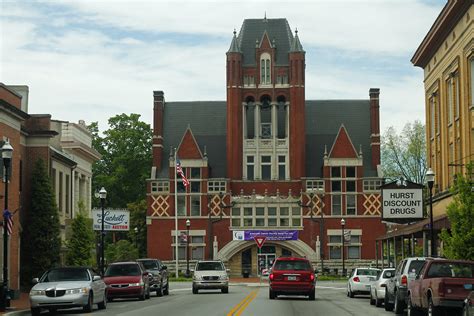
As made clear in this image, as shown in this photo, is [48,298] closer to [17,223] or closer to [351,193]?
[17,223]

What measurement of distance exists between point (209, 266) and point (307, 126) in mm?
50935

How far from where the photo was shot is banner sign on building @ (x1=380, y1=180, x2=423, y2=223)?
49.5 metres

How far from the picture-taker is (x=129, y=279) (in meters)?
37.8

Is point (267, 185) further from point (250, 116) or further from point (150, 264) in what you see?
point (150, 264)

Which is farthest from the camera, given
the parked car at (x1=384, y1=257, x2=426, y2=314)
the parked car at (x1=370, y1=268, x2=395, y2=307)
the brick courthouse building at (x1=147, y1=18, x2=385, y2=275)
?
the brick courthouse building at (x1=147, y1=18, x2=385, y2=275)

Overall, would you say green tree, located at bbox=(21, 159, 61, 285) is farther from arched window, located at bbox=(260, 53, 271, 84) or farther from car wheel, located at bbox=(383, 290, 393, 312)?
arched window, located at bbox=(260, 53, 271, 84)

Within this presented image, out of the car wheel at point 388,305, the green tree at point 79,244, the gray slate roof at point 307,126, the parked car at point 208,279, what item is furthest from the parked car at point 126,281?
the gray slate roof at point 307,126

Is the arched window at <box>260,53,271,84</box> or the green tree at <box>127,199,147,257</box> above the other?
the arched window at <box>260,53,271,84</box>

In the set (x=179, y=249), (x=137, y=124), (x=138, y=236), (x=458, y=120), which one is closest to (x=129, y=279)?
(x=458, y=120)

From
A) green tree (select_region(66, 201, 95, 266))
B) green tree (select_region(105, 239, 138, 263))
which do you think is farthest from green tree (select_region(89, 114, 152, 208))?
A: green tree (select_region(66, 201, 95, 266))

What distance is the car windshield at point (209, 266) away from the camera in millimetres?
47300

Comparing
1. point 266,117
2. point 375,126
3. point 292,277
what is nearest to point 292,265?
point 292,277

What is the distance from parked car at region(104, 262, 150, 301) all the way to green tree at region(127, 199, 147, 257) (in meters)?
61.2

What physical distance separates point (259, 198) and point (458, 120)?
43.9 meters
